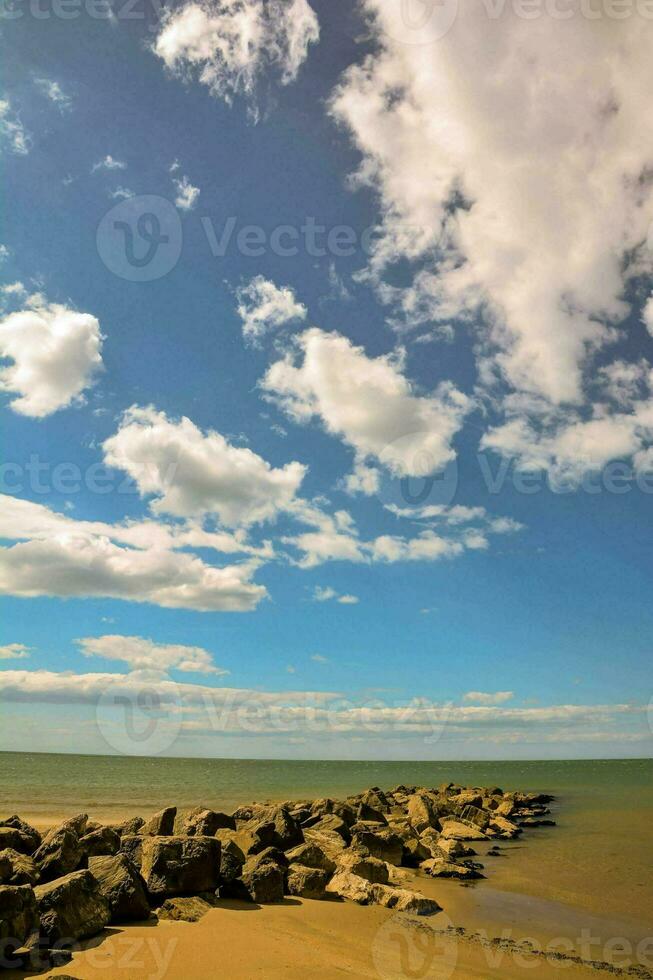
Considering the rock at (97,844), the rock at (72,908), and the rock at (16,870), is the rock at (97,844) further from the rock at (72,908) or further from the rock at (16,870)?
the rock at (72,908)

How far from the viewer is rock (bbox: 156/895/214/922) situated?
1121 centimetres

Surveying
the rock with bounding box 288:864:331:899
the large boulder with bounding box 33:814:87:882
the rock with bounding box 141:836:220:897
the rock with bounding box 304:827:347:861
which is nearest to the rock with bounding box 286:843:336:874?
the rock with bounding box 288:864:331:899

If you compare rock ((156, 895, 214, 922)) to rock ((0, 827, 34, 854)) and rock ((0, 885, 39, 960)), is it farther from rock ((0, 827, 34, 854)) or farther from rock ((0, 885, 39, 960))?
rock ((0, 827, 34, 854))

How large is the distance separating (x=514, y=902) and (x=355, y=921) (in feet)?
17.9

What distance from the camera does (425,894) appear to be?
594 inches

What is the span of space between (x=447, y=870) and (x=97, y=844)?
10103 mm

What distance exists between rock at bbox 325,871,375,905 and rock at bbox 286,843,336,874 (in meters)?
0.69

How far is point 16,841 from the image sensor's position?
1477 cm

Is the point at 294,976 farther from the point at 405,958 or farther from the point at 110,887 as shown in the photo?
the point at 110,887

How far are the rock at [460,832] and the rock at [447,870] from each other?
24.3 ft

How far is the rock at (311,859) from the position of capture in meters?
15.2

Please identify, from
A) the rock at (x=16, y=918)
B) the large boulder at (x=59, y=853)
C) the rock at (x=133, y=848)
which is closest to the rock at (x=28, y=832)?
the large boulder at (x=59, y=853)

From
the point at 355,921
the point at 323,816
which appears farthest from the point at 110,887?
the point at 323,816

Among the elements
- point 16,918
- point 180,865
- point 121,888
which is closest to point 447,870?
point 180,865
